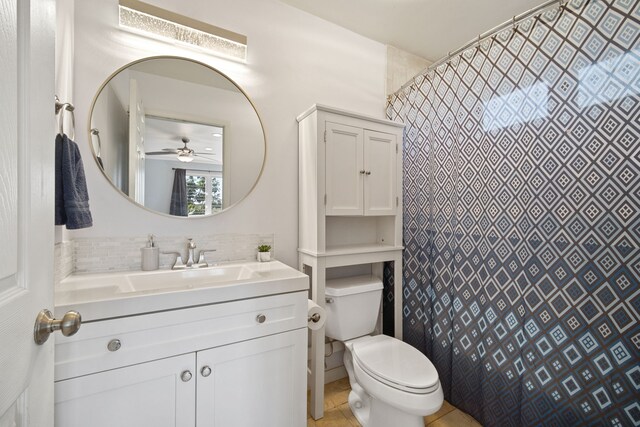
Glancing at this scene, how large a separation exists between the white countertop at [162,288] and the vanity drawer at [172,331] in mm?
29

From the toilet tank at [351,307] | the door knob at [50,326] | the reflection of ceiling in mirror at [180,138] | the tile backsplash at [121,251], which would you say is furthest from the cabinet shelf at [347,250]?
the door knob at [50,326]

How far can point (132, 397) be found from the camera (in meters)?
0.98

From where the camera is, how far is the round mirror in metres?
1.41

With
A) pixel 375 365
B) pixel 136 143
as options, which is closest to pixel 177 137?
pixel 136 143

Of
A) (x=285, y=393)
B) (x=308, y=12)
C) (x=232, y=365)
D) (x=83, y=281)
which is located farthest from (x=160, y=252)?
(x=308, y=12)

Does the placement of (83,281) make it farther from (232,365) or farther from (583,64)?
(583,64)

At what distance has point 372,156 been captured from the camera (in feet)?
6.23

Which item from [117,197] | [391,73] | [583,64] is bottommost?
[117,197]

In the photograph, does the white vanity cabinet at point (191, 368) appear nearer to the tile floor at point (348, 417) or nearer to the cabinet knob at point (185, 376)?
the cabinet knob at point (185, 376)

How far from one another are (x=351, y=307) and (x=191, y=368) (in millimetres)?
1003

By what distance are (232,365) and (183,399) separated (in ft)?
0.65

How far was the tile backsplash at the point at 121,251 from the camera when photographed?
4.15ft

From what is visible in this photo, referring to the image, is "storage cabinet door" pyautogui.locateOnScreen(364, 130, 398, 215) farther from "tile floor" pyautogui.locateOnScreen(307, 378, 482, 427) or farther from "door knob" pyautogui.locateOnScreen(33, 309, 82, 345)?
"door knob" pyautogui.locateOnScreen(33, 309, 82, 345)

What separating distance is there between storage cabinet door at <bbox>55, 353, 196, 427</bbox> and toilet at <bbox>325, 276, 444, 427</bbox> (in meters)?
0.84
